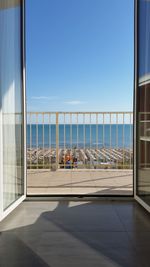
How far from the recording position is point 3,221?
2.50 metres

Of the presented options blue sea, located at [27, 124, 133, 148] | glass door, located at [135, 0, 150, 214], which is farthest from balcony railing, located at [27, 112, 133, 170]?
glass door, located at [135, 0, 150, 214]

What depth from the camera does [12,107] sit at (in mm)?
2750

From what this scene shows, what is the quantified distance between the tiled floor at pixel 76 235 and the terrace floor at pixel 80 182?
512mm

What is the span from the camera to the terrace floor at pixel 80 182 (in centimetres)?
357

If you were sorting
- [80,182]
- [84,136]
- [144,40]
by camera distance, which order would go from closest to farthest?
[144,40]
[80,182]
[84,136]

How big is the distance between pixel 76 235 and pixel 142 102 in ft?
5.11

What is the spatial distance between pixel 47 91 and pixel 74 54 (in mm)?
2799

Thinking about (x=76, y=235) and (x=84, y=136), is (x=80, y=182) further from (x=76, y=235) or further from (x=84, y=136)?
(x=76, y=235)

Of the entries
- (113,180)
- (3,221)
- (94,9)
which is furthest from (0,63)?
(94,9)

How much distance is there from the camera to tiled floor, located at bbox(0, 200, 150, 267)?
176cm

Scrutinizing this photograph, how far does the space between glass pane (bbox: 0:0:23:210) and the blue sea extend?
85.4 inches

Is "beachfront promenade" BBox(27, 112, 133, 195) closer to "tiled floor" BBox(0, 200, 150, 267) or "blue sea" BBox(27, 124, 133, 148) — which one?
"blue sea" BBox(27, 124, 133, 148)

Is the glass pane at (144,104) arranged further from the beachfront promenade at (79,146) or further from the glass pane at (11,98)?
the beachfront promenade at (79,146)

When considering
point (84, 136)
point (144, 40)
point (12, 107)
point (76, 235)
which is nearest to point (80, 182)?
point (84, 136)
